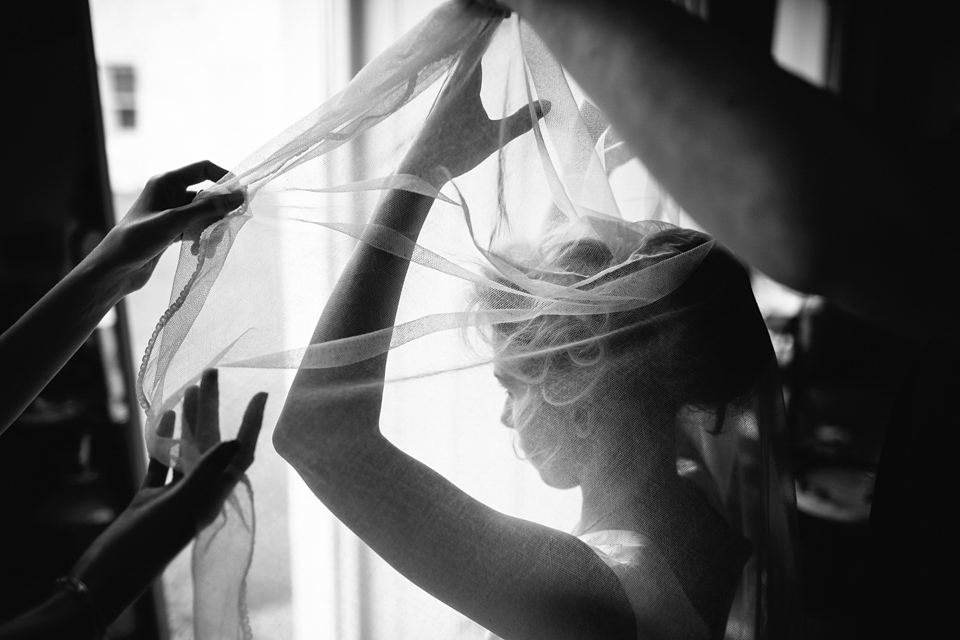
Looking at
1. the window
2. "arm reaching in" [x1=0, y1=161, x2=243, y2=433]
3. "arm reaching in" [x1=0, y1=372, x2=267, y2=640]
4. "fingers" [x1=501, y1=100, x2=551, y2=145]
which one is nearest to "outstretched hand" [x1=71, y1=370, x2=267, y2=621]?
"arm reaching in" [x1=0, y1=372, x2=267, y2=640]

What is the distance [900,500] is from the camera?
1.87 feet

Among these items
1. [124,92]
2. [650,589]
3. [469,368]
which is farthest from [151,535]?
[124,92]

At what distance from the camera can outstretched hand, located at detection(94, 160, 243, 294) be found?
1.80 feet

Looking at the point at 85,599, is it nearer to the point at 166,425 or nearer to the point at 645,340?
the point at 166,425

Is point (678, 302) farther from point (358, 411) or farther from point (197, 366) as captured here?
point (197, 366)

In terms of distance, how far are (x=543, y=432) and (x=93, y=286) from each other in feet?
1.53

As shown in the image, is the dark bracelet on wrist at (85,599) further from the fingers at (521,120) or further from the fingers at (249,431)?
the fingers at (521,120)

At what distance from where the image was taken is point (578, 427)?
24.5 inches

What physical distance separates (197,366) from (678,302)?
491 mm

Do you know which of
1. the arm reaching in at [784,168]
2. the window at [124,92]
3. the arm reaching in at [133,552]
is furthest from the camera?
the window at [124,92]

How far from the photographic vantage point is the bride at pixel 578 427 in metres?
0.54

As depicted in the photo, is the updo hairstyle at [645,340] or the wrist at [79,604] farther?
the updo hairstyle at [645,340]

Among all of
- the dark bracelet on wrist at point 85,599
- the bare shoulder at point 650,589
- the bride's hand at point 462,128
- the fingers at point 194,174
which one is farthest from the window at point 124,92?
the bare shoulder at point 650,589

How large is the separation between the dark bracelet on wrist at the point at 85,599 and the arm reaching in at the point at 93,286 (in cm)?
19
